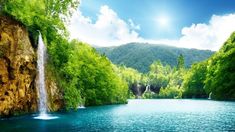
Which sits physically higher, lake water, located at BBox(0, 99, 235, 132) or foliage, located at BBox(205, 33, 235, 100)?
foliage, located at BBox(205, 33, 235, 100)

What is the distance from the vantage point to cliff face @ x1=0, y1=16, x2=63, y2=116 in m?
52.7

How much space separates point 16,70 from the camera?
55.4 m

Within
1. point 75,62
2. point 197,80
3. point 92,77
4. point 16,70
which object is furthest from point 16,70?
point 197,80

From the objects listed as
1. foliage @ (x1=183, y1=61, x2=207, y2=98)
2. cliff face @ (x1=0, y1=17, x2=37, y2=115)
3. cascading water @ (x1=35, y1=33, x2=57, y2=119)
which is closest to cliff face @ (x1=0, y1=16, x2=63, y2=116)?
cliff face @ (x1=0, y1=17, x2=37, y2=115)

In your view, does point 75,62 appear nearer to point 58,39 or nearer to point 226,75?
point 58,39

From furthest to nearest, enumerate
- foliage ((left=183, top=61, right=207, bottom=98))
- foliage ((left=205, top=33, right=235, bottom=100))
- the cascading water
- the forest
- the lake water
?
foliage ((left=183, top=61, right=207, bottom=98))
foliage ((left=205, top=33, right=235, bottom=100))
the forest
the cascading water
the lake water

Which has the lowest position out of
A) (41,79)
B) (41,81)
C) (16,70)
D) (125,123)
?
(125,123)

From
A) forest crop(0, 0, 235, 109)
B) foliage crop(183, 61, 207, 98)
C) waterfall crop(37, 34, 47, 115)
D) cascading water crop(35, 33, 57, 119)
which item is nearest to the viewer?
cascading water crop(35, 33, 57, 119)

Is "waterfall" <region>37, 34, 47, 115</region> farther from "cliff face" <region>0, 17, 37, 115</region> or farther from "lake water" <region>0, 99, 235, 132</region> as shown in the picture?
"lake water" <region>0, 99, 235, 132</region>

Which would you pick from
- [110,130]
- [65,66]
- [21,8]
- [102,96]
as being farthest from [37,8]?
[102,96]

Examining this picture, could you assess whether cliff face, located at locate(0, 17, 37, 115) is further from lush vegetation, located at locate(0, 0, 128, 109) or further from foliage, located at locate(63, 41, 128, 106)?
foliage, located at locate(63, 41, 128, 106)

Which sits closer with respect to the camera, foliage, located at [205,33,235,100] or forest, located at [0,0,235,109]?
forest, located at [0,0,235,109]

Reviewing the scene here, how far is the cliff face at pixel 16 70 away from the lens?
173ft

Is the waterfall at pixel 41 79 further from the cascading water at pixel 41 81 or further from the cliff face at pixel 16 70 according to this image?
the cliff face at pixel 16 70
